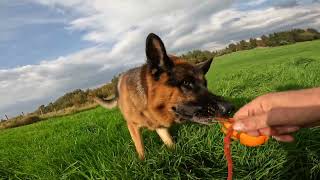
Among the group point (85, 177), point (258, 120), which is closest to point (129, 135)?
point (85, 177)

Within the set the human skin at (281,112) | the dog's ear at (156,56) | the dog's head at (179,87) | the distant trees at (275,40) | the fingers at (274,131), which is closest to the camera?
the human skin at (281,112)

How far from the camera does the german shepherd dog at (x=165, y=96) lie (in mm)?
6223

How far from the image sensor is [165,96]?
6.70m

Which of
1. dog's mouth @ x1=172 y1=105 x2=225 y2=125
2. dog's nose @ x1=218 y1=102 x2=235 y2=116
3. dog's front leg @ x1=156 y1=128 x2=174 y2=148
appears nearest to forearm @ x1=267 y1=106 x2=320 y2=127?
dog's nose @ x1=218 y1=102 x2=235 y2=116

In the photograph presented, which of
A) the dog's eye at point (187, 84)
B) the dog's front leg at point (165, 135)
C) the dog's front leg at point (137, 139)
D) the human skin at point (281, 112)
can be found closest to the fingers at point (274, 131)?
the human skin at point (281, 112)

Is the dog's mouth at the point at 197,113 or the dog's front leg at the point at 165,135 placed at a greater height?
the dog's mouth at the point at 197,113

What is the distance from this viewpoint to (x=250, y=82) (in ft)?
47.7

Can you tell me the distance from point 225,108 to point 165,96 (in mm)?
1163

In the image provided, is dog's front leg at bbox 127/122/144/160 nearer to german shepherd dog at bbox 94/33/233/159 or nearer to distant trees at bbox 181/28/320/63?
german shepherd dog at bbox 94/33/233/159

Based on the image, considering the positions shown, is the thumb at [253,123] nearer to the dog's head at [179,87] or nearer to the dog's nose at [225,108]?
the dog's nose at [225,108]

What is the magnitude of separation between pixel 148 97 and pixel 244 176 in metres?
1.80

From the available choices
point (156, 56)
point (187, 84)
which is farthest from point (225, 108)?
point (156, 56)

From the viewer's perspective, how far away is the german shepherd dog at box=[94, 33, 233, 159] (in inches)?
245

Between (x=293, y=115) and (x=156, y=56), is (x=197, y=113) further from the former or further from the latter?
(x=293, y=115)
